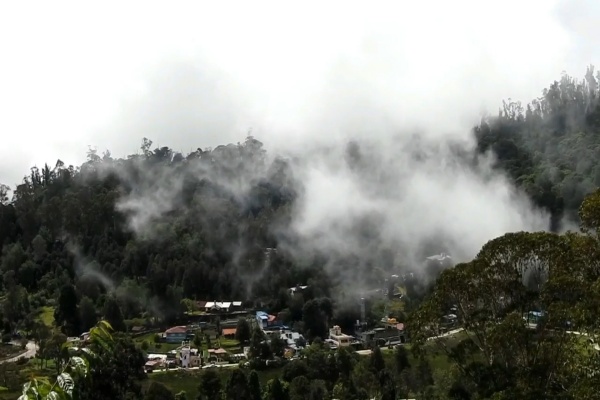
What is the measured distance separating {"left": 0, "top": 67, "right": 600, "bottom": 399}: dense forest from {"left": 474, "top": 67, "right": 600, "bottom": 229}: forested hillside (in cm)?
22

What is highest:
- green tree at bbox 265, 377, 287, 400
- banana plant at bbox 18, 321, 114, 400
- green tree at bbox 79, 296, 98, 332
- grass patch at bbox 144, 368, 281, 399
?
green tree at bbox 79, 296, 98, 332

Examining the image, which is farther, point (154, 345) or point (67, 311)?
point (67, 311)

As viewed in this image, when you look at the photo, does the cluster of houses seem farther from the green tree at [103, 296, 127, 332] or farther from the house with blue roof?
the green tree at [103, 296, 127, 332]

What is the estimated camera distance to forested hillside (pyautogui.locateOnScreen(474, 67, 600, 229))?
58.5m

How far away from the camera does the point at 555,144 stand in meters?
72.5

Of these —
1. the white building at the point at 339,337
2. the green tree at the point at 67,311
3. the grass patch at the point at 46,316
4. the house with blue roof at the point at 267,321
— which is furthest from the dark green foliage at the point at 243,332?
the grass patch at the point at 46,316

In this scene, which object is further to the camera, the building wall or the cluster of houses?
the building wall

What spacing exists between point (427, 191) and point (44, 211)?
3968 cm

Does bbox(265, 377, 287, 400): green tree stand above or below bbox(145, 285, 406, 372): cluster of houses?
below

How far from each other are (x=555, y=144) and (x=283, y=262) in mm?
38215

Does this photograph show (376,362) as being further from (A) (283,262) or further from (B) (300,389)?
(A) (283,262)

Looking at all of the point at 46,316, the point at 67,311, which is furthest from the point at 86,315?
the point at 46,316

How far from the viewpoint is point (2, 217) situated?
203ft

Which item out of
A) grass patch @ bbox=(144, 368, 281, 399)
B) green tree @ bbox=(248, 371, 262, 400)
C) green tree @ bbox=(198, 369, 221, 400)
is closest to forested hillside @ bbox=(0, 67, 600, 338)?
grass patch @ bbox=(144, 368, 281, 399)
